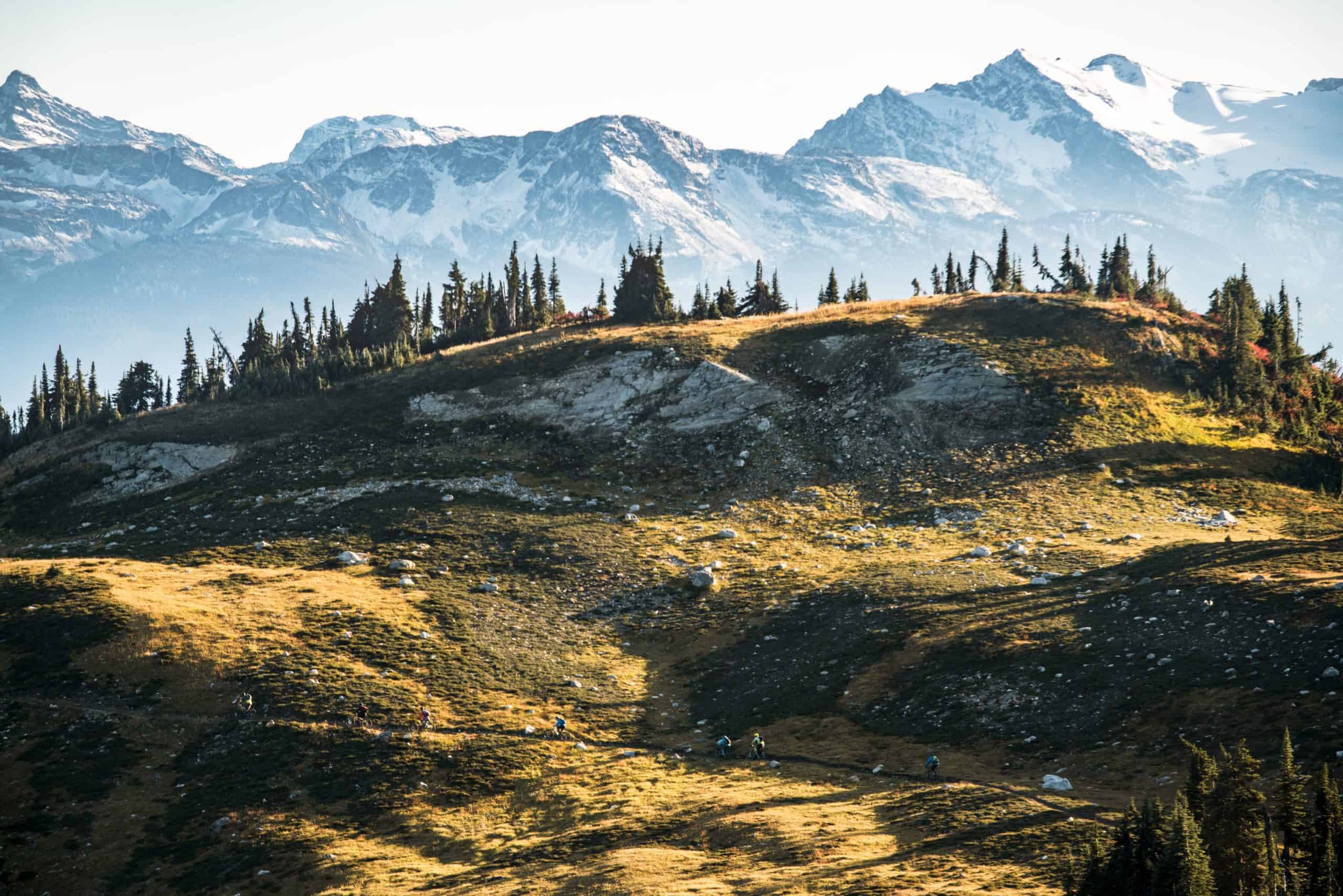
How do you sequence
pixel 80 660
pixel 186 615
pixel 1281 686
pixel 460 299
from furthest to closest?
pixel 460 299, pixel 186 615, pixel 80 660, pixel 1281 686

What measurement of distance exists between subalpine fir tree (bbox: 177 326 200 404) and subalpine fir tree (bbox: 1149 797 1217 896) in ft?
385

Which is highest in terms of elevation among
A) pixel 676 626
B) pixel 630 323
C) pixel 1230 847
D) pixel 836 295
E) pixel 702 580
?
pixel 836 295

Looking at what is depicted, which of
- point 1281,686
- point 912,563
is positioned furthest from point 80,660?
point 1281,686

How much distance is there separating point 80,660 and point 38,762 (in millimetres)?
7480

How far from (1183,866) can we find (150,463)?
79080 mm

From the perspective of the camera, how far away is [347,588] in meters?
56.5

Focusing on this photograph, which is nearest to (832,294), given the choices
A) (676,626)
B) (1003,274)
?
(1003,274)

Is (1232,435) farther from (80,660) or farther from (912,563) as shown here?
(80,660)

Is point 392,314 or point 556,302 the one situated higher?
point 556,302

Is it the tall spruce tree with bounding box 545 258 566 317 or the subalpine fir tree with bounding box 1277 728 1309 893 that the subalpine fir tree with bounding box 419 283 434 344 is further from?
the subalpine fir tree with bounding box 1277 728 1309 893

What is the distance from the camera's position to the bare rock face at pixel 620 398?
8338cm

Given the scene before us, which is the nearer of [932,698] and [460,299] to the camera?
[932,698]

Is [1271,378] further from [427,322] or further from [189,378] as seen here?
[189,378]

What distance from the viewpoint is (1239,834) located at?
25.4m
